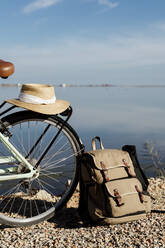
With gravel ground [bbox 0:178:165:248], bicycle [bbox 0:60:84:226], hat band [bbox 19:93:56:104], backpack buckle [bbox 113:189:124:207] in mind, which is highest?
hat band [bbox 19:93:56:104]

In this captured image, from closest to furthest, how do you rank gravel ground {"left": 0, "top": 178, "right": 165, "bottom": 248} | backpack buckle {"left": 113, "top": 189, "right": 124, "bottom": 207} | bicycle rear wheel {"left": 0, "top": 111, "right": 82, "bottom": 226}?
gravel ground {"left": 0, "top": 178, "right": 165, "bottom": 248}, backpack buckle {"left": 113, "top": 189, "right": 124, "bottom": 207}, bicycle rear wheel {"left": 0, "top": 111, "right": 82, "bottom": 226}

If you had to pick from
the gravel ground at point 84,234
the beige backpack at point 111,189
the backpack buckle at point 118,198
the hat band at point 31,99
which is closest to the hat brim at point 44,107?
the hat band at point 31,99

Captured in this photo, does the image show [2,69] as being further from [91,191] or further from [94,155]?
[91,191]

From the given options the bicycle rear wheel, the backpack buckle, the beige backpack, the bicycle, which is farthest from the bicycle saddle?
the backpack buckle

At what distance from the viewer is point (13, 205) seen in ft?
13.3

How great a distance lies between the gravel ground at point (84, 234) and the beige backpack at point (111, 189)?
9 cm

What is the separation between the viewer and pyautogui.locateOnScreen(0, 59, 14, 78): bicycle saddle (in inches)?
127

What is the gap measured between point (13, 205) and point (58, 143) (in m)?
1.00

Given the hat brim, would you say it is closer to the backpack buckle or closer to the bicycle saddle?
the bicycle saddle

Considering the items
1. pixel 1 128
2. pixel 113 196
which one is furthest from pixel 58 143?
pixel 113 196

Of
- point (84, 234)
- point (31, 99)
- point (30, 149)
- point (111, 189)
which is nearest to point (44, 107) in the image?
point (31, 99)

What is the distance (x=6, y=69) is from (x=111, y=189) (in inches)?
61.5

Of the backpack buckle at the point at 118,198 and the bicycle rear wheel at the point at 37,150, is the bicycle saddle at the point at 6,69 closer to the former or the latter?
the bicycle rear wheel at the point at 37,150

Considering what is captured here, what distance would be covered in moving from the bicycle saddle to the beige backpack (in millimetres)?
1134
